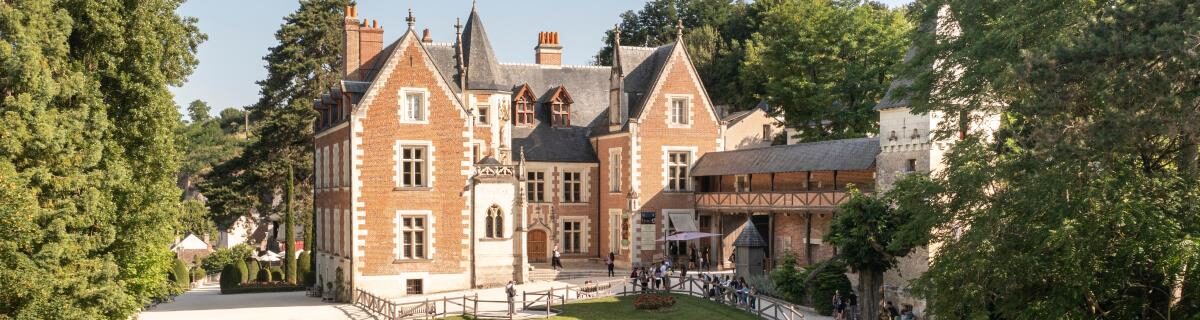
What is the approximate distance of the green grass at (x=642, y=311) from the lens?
105ft

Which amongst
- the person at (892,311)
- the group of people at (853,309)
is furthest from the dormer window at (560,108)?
the person at (892,311)

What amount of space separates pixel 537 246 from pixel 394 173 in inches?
386

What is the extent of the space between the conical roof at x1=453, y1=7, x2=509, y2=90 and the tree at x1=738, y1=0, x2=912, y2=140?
12645mm

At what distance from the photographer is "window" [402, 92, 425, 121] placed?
38531 millimetres

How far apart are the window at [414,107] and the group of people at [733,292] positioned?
10423 millimetres

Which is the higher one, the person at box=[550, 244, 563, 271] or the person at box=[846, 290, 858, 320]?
the person at box=[550, 244, 563, 271]

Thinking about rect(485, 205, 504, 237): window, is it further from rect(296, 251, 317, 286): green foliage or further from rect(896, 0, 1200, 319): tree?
rect(896, 0, 1200, 319): tree

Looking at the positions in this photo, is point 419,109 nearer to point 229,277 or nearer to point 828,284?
point 229,277

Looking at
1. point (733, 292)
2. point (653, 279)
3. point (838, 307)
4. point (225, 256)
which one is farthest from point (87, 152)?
point (225, 256)

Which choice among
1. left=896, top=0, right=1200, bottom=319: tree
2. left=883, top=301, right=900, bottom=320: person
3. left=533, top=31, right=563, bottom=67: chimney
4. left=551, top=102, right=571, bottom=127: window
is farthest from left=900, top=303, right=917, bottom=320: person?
left=533, top=31, right=563, bottom=67: chimney

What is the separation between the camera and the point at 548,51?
49938mm

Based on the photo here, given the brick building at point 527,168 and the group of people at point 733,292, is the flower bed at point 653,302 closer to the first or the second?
the group of people at point 733,292

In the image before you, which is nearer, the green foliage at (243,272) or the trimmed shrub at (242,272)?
the trimmed shrub at (242,272)

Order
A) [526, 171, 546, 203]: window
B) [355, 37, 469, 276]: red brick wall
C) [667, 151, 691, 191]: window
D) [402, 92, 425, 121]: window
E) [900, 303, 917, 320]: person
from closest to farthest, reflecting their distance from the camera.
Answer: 1. [900, 303, 917, 320]: person
2. [355, 37, 469, 276]: red brick wall
3. [402, 92, 425, 121]: window
4. [667, 151, 691, 191]: window
5. [526, 171, 546, 203]: window
